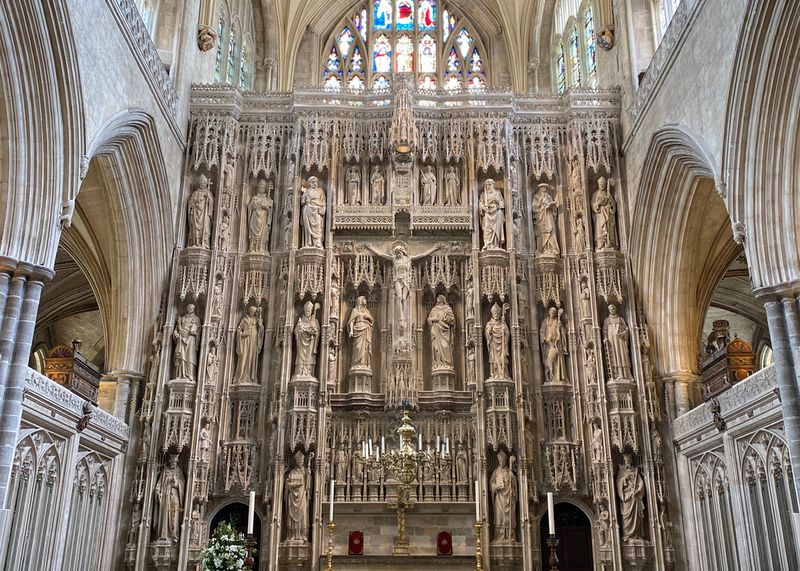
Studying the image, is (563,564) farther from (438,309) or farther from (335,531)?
(438,309)

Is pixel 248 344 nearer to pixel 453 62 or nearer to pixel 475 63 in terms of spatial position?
pixel 453 62

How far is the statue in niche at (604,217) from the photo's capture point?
18.9 m

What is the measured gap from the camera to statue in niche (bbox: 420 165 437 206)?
65.2ft

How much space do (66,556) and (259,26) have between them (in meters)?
17.6

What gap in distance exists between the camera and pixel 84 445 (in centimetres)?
1517

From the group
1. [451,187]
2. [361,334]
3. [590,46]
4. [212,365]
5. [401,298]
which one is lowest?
[212,365]

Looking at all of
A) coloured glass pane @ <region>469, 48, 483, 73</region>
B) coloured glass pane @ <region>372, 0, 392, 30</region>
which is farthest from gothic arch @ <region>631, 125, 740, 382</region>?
coloured glass pane @ <region>372, 0, 392, 30</region>

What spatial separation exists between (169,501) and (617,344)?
10.4m

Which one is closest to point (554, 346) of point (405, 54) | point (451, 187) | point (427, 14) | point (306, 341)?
point (451, 187)

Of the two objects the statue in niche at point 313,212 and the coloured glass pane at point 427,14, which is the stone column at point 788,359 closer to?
the statue in niche at point 313,212

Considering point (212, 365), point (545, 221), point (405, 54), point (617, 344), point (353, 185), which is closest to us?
point (617, 344)

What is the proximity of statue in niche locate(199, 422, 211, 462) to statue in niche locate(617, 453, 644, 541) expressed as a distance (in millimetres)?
8895

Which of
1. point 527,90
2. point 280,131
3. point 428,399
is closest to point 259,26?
point 280,131

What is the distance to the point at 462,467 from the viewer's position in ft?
57.8
